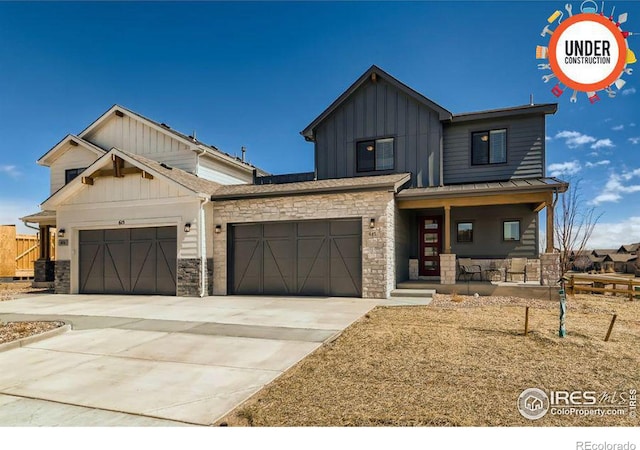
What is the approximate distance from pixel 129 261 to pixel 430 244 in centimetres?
1181

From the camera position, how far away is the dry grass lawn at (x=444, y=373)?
11.0 feet

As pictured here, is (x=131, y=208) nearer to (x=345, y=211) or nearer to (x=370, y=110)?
(x=345, y=211)

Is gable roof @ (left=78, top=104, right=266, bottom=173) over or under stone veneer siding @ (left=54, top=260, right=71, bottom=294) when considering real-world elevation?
over

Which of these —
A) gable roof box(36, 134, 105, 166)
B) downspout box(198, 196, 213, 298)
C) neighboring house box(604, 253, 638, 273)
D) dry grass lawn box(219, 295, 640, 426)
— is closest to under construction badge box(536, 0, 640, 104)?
dry grass lawn box(219, 295, 640, 426)

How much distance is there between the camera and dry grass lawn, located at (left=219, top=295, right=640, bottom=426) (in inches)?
132

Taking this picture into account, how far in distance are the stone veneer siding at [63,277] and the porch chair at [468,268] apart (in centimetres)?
1534

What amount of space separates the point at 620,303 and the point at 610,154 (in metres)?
8.58

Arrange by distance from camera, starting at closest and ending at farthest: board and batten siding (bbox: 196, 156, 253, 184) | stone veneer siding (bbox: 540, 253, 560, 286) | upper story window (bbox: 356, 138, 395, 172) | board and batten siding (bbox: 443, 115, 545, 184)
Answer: stone veneer siding (bbox: 540, 253, 560, 286)
board and batten siding (bbox: 443, 115, 545, 184)
upper story window (bbox: 356, 138, 395, 172)
board and batten siding (bbox: 196, 156, 253, 184)

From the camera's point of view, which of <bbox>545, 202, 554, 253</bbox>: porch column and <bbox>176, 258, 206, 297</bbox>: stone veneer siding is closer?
<bbox>545, 202, 554, 253</bbox>: porch column

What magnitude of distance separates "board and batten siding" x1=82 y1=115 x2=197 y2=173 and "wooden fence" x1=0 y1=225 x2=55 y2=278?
6.55 m

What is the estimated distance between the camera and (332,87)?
15844 mm

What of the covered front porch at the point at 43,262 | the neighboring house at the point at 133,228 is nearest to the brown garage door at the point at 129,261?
the neighboring house at the point at 133,228

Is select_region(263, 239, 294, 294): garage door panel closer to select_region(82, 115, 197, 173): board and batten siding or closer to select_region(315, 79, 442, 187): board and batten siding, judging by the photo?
select_region(315, 79, 442, 187): board and batten siding

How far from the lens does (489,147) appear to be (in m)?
13.7
